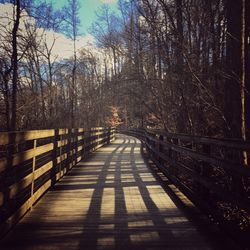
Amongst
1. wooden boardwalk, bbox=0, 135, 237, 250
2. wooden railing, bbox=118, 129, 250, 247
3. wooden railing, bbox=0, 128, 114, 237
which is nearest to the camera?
wooden railing, bbox=118, 129, 250, 247

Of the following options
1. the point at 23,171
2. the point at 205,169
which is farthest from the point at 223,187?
the point at 23,171

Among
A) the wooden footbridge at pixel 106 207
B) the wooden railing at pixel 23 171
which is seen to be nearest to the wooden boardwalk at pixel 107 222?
the wooden footbridge at pixel 106 207

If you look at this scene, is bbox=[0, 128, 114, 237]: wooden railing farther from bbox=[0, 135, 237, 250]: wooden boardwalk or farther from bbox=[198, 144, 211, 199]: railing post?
bbox=[198, 144, 211, 199]: railing post

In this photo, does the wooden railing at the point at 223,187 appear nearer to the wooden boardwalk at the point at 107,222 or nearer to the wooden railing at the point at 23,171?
the wooden boardwalk at the point at 107,222

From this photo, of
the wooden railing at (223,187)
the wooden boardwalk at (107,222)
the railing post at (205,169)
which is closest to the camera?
the wooden railing at (223,187)

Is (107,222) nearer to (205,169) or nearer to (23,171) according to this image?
(23,171)

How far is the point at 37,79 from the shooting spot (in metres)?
25.7

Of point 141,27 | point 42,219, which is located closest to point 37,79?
point 141,27

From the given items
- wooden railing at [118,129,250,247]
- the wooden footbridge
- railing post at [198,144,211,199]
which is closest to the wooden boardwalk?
the wooden footbridge

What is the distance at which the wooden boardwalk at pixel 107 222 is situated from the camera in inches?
159

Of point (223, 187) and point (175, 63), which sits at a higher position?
point (175, 63)

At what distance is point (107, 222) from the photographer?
4.89m

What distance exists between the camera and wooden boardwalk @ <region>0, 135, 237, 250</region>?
4.04m

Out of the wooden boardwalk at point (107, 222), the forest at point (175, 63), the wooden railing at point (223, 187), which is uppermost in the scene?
the forest at point (175, 63)
